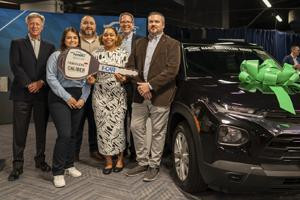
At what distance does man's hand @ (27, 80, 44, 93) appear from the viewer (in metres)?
3.74

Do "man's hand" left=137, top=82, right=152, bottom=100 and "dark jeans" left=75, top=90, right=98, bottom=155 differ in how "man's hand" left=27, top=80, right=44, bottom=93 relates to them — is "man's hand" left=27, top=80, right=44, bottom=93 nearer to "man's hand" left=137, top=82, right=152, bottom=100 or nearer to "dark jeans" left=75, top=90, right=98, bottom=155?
"dark jeans" left=75, top=90, right=98, bottom=155

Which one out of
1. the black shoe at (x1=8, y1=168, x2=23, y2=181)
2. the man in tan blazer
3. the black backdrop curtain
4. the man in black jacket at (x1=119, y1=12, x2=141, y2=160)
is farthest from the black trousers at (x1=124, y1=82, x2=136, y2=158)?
the black backdrop curtain

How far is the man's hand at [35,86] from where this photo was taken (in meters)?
3.74

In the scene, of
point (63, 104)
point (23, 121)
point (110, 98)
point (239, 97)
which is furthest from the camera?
point (110, 98)

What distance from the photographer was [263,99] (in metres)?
2.98

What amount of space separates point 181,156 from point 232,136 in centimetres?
83

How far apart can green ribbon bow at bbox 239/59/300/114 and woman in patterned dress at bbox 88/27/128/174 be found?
133 centimetres

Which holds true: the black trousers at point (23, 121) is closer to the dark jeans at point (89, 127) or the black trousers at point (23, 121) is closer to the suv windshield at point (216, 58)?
the dark jeans at point (89, 127)

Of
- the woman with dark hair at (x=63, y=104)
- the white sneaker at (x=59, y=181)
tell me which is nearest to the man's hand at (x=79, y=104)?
the woman with dark hair at (x=63, y=104)

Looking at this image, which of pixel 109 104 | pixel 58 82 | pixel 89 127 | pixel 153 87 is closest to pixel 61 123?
pixel 58 82

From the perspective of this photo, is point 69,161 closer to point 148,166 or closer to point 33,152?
point 148,166

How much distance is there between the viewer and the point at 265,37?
1024cm

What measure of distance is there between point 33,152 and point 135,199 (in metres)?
2.16

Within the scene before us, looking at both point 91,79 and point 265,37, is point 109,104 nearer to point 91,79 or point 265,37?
point 91,79
